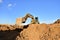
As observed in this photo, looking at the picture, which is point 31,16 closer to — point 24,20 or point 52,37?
point 24,20

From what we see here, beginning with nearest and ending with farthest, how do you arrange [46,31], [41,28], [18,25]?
[46,31] < [41,28] < [18,25]

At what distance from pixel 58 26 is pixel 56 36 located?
761 millimetres

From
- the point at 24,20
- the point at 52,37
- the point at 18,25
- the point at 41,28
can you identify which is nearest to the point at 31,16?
the point at 24,20

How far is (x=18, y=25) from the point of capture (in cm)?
2805

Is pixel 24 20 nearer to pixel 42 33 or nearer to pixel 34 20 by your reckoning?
pixel 34 20

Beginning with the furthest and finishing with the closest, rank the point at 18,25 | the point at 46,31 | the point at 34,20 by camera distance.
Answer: the point at 18,25
the point at 34,20
the point at 46,31

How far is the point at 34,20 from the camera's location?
2336 centimetres

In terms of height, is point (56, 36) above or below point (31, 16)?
below

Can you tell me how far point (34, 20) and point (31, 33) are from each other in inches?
498

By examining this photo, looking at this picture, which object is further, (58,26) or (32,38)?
(32,38)

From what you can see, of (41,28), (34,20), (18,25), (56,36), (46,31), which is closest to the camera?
(56,36)

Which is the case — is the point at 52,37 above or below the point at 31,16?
below

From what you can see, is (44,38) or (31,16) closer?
(44,38)

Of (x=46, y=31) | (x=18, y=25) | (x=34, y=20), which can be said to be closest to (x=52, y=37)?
(x=46, y=31)
